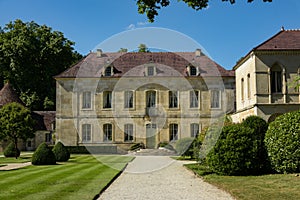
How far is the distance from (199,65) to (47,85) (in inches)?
678

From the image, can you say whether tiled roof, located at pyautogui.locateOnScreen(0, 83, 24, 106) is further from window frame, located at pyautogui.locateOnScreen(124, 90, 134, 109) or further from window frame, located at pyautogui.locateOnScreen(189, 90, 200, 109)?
window frame, located at pyautogui.locateOnScreen(189, 90, 200, 109)

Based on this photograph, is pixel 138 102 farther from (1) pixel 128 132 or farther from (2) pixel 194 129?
(2) pixel 194 129

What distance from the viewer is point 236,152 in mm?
11977

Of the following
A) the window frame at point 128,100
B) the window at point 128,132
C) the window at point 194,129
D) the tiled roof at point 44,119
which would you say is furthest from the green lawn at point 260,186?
the tiled roof at point 44,119

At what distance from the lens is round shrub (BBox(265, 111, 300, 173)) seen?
446 inches

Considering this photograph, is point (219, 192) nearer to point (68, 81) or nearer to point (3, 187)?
point (3, 187)

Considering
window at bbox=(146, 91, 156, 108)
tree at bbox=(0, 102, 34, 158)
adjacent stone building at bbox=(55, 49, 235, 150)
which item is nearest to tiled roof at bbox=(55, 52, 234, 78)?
adjacent stone building at bbox=(55, 49, 235, 150)

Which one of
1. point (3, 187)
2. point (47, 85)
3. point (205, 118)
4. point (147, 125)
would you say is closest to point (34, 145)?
point (47, 85)

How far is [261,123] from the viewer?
42.2 feet

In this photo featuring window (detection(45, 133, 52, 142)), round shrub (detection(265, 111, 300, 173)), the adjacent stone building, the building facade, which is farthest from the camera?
window (detection(45, 133, 52, 142))

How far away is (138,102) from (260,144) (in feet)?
67.3

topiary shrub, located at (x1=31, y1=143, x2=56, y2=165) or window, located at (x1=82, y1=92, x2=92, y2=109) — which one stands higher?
window, located at (x1=82, y1=92, x2=92, y2=109)

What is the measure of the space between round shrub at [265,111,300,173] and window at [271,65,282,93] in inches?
358

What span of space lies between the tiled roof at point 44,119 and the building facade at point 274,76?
2143cm
